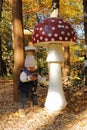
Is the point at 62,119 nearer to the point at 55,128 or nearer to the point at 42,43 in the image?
the point at 55,128

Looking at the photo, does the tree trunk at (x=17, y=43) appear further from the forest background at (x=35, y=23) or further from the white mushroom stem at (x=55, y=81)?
the forest background at (x=35, y=23)

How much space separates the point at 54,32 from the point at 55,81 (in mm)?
1015

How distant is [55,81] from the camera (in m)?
6.29

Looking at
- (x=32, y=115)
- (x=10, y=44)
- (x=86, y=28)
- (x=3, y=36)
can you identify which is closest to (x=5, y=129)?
(x=32, y=115)

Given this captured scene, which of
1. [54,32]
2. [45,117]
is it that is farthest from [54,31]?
[45,117]

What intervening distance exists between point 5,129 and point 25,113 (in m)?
0.81

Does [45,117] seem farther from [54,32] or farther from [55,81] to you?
[54,32]

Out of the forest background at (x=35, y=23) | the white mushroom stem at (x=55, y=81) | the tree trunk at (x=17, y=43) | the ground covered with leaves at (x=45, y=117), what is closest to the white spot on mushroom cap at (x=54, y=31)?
the white mushroom stem at (x=55, y=81)

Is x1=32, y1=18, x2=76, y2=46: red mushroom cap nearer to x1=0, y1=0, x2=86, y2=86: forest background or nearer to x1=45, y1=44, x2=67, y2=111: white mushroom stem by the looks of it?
x1=45, y1=44, x2=67, y2=111: white mushroom stem

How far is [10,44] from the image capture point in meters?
23.5

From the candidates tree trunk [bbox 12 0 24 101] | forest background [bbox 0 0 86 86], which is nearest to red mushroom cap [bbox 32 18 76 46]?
tree trunk [bbox 12 0 24 101]

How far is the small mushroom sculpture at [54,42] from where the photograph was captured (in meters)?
6.03

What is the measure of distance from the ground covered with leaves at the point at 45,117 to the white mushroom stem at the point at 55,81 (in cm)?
14

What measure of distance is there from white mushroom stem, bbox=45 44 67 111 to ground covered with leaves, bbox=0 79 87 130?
0.47ft
